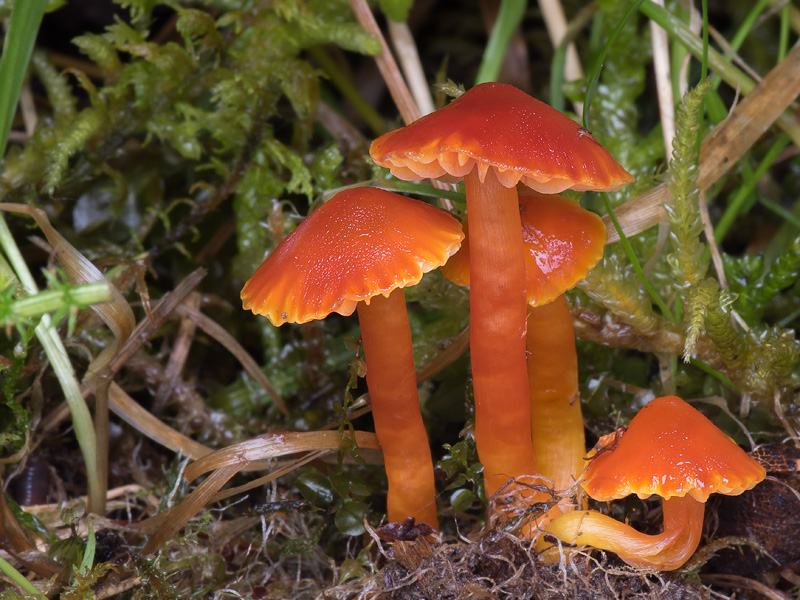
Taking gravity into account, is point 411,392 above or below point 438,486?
above

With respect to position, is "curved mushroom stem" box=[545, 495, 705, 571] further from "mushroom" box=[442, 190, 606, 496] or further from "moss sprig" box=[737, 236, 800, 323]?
"moss sprig" box=[737, 236, 800, 323]

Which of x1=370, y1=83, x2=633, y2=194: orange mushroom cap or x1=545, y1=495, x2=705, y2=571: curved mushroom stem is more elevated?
x1=370, y1=83, x2=633, y2=194: orange mushroom cap

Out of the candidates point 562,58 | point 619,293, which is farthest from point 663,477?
point 562,58

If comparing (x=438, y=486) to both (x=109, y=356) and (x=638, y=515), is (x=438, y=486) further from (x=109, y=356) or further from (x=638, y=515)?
(x=109, y=356)

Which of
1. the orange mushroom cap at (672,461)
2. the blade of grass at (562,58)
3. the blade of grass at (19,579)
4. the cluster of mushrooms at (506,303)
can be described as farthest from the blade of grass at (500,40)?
the blade of grass at (19,579)

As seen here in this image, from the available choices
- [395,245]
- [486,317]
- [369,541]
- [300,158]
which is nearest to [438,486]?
[369,541]

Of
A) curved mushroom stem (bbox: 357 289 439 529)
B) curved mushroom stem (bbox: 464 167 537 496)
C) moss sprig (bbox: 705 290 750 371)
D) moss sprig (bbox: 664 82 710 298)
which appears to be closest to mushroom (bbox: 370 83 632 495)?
curved mushroom stem (bbox: 464 167 537 496)

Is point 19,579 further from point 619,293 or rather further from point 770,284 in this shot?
point 770,284
